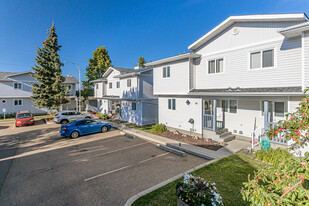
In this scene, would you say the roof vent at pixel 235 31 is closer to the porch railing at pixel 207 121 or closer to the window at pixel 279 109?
the window at pixel 279 109

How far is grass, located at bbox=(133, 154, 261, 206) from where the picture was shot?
16.8 feet

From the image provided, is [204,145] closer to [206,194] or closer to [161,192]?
[161,192]

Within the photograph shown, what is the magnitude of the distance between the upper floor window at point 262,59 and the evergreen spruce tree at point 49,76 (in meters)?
25.3

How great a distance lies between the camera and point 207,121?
12.6m

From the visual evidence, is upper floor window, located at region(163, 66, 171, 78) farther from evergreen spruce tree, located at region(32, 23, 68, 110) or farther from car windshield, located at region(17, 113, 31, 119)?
car windshield, located at region(17, 113, 31, 119)

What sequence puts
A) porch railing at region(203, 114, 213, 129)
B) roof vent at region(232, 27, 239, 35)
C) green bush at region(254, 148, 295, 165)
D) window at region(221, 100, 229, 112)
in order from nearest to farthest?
green bush at region(254, 148, 295, 165) → roof vent at region(232, 27, 239, 35) → window at region(221, 100, 229, 112) → porch railing at region(203, 114, 213, 129)

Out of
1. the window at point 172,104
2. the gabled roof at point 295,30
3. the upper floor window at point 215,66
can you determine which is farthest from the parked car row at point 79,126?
the gabled roof at point 295,30

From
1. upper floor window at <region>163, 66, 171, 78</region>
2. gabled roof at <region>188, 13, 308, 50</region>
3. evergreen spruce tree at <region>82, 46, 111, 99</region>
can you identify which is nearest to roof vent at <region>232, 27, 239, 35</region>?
gabled roof at <region>188, 13, 308, 50</region>

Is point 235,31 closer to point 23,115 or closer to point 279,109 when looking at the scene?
point 279,109

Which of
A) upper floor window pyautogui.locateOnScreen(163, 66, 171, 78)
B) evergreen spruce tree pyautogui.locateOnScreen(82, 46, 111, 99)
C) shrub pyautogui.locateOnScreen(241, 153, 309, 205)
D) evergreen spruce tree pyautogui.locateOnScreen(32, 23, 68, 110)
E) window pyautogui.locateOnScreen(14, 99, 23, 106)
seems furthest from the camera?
evergreen spruce tree pyautogui.locateOnScreen(82, 46, 111, 99)

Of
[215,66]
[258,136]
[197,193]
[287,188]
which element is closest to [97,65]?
[215,66]

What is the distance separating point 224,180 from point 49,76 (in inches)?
1094

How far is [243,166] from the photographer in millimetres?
7578

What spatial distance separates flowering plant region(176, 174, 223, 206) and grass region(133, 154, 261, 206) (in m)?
0.61
